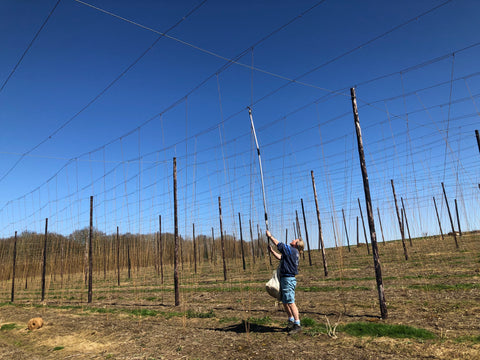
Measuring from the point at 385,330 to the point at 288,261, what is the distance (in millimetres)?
2216

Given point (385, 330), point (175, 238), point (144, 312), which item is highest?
point (175, 238)

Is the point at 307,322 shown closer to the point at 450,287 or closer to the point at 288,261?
the point at 288,261

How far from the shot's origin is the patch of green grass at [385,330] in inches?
202

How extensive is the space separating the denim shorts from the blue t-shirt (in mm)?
117

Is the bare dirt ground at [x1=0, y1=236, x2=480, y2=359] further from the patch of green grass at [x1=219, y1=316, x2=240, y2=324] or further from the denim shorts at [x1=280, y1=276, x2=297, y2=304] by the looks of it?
the denim shorts at [x1=280, y1=276, x2=297, y2=304]

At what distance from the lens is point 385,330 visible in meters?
5.46

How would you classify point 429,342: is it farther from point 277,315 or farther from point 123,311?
point 123,311

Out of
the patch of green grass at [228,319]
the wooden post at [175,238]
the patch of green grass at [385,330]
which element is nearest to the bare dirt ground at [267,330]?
the patch of green grass at [228,319]

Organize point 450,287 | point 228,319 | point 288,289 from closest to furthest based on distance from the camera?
point 288,289
point 228,319
point 450,287

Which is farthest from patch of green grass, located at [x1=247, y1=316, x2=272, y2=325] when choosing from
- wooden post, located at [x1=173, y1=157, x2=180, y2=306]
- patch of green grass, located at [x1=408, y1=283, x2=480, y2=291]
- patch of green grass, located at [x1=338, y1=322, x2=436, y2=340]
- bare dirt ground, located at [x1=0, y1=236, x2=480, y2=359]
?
patch of green grass, located at [x1=408, y1=283, x2=480, y2=291]

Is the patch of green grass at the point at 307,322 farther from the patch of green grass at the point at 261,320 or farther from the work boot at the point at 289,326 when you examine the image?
the patch of green grass at the point at 261,320

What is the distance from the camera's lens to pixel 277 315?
774 centimetres

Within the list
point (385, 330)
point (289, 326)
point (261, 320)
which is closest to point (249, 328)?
point (261, 320)

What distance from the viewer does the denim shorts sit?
5.69 m
